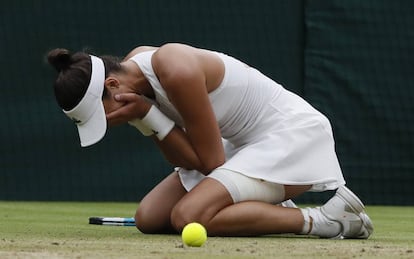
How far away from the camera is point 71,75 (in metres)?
3.48

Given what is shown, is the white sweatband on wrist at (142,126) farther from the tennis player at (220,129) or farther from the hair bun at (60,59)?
the hair bun at (60,59)

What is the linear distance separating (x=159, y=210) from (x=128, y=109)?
58cm

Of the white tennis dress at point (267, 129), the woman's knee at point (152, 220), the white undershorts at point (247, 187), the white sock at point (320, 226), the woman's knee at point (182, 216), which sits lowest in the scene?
the woman's knee at point (152, 220)

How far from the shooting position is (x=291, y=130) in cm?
374

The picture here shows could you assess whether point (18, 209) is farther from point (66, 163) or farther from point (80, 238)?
point (80, 238)

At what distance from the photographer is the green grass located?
288 centimetres

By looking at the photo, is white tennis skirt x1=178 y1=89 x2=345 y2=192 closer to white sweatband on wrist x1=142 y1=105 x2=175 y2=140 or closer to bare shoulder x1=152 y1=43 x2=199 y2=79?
white sweatband on wrist x1=142 y1=105 x2=175 y2=140

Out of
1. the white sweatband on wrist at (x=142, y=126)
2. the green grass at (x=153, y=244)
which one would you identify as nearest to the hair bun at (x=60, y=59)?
the white sweatband on wrist at (x=142, y=126)

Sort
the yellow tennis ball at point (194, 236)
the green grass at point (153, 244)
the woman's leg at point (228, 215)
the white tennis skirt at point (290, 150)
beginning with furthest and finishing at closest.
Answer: the white tennis skirt at point (290, 150) < the woman's leg at point (228, 215) < the yellow tennis ball at point (194, 236) < the green grass at point (153, 244)

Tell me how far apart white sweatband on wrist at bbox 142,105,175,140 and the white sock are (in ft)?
1.86

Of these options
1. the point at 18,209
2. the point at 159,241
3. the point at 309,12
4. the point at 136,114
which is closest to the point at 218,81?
the point at 136,114

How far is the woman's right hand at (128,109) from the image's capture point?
138 inches

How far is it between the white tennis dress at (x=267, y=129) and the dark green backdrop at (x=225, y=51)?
2.47 metres

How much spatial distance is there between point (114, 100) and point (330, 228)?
0.88m
